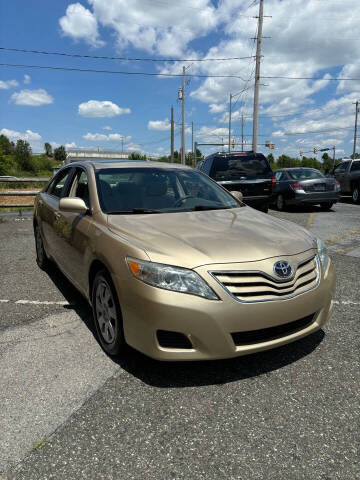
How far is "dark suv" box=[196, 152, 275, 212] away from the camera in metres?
10.2

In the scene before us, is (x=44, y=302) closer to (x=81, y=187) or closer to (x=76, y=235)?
(x=76, y=235)

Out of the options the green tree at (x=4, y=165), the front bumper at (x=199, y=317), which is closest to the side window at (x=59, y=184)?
the front bumper at (x=199, y=317)

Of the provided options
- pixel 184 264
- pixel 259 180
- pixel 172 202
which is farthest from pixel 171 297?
pixel 259 180

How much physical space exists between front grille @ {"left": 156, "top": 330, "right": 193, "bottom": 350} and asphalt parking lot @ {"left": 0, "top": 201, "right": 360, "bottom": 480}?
331 mm

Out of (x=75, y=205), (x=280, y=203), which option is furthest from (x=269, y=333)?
(x=280, y=203)

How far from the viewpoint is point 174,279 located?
2410 mm

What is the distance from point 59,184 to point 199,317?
10.6ft

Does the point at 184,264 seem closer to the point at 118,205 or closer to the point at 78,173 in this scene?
the point at 118,205

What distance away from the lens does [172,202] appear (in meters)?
3.69

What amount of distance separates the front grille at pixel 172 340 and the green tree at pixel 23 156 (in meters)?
105

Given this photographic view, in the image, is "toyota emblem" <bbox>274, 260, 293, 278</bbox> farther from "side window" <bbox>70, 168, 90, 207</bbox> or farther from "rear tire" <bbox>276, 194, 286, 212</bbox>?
"rear tire" <bbox>276, 194, 286, 212</bbox>

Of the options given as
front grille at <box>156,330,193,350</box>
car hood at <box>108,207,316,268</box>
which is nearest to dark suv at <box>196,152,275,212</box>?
car hood at <box>108,207,316,268</box>

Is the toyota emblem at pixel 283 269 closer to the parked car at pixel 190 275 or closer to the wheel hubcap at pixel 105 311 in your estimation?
the parked car at pixel 190 275

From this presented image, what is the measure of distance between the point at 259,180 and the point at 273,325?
8.19m
